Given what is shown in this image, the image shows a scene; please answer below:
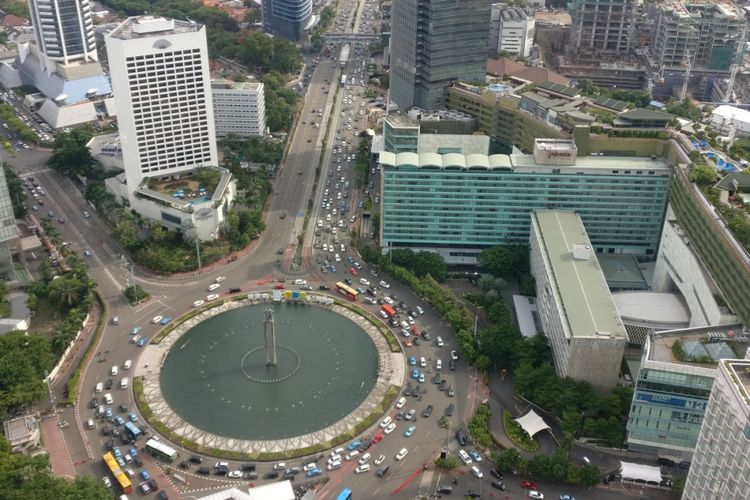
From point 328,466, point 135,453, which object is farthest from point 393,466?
point 135,453

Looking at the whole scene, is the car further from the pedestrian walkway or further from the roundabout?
the pedestrian walkway

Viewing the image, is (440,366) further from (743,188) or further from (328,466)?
(743,188)

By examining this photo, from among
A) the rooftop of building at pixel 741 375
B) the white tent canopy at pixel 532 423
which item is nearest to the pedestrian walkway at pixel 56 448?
the white tent canopy at pixel 532 423

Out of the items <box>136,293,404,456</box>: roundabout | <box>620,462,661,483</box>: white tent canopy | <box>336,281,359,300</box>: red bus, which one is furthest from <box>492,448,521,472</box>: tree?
<box>336,281,359,300</box>: red bus

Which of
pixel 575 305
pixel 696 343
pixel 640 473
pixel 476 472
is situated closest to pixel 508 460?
pixel 476 472

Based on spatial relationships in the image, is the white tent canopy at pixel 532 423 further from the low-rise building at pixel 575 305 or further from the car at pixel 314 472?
the car at pixel 314 472
